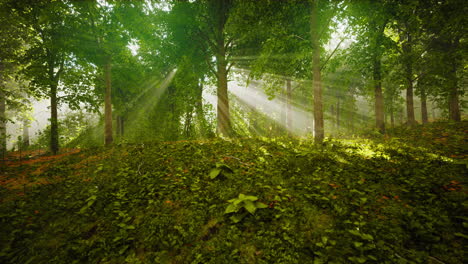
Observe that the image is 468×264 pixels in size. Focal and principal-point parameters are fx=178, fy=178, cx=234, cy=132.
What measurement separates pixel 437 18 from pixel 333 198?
8.24m

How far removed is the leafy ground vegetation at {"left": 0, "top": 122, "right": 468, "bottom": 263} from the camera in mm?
2910

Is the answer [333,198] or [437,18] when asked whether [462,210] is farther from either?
[437,18]

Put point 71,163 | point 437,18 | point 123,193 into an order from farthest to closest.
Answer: point 71,163 < point 437,18 < point 123,193

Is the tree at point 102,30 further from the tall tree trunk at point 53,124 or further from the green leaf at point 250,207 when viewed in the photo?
the green leaf at point 250,207

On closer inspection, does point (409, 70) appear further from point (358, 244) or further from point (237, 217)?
point (237, 217)

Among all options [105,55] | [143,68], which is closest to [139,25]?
[105,55]

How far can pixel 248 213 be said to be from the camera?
3.66 metres

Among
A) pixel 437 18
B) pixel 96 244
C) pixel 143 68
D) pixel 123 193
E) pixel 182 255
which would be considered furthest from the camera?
pixel 143 68

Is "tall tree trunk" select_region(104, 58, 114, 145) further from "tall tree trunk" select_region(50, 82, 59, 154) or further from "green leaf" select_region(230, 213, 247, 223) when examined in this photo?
"green leaf" select_region(230, 213, 247, 223)

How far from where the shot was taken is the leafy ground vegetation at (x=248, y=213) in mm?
2910

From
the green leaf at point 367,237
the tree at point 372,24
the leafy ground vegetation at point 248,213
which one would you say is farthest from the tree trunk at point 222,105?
the green leaf at point 367,237

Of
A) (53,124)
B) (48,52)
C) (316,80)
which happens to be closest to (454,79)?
(316,80)

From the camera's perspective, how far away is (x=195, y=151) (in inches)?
297

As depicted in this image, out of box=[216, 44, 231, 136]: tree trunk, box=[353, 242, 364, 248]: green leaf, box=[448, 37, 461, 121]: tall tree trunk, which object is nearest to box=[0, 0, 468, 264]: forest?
box=[353, 242, 364, 248]: green leaf
